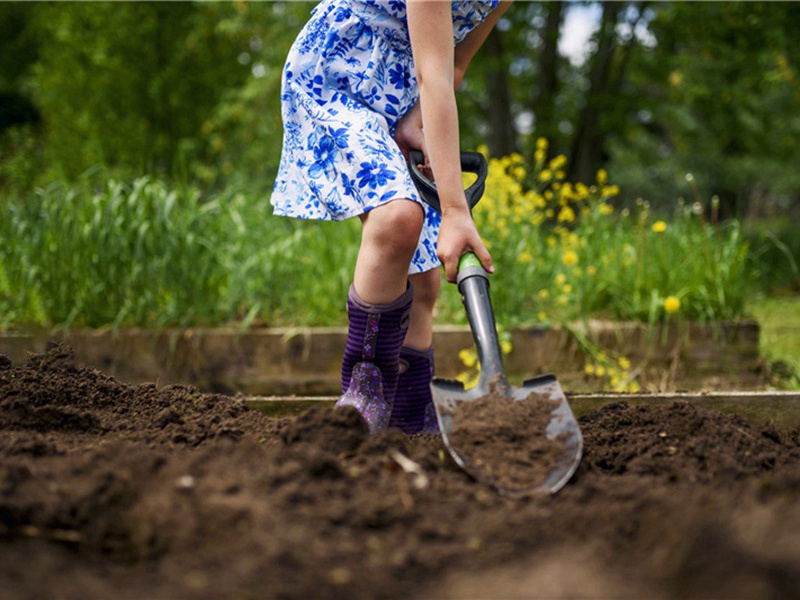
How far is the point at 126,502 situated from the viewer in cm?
100

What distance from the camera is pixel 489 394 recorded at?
1465 mm

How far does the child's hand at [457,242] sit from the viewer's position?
1.62 metres

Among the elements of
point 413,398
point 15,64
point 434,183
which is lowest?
point 413,398

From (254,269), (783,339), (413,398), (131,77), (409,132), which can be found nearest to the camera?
(409,132)

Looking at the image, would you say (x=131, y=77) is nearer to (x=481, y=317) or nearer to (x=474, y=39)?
(x=474, y=39)

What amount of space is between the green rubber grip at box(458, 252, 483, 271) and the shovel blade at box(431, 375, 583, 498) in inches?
9.7

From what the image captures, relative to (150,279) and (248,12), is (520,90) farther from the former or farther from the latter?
(150,279)

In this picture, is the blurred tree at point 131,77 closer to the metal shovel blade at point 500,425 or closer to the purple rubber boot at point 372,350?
the purple rubber boot at point 372,350

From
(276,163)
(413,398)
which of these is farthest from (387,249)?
(276,163)

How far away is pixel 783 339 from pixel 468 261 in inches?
129

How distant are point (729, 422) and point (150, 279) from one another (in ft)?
8.39

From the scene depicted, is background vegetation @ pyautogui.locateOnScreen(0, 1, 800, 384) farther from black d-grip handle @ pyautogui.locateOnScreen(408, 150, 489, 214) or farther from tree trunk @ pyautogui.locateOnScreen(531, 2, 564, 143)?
black d-grip handle @ pyautogui.locateOnScreen(408, 150, 489, 214)

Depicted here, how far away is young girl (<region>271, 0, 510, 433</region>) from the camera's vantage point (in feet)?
5.40

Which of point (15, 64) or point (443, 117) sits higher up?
point (15, 64)
